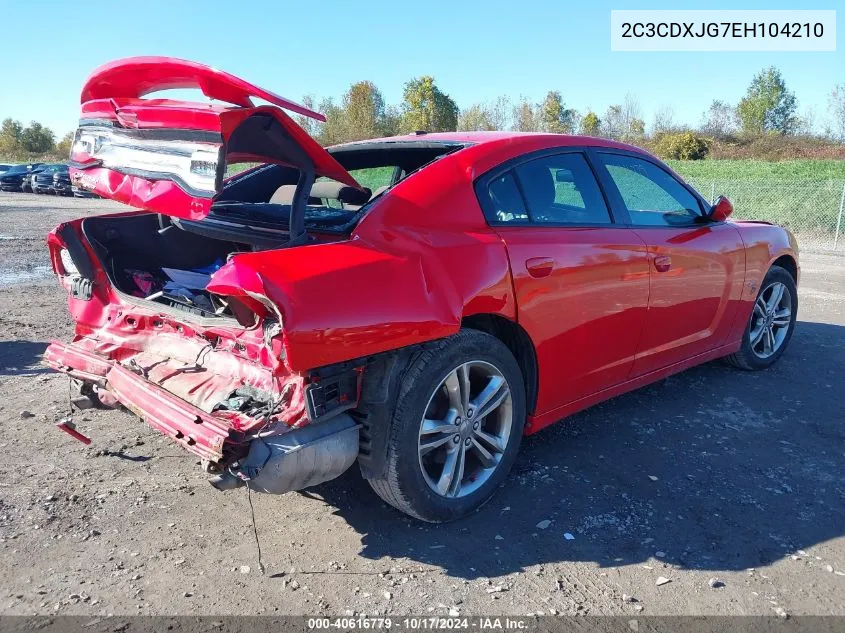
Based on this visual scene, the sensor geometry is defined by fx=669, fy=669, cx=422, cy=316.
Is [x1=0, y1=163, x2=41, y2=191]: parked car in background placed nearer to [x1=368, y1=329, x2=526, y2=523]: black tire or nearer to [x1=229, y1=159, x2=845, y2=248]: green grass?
[x1=229, y1=159, x2=845, y2=248]: green grass

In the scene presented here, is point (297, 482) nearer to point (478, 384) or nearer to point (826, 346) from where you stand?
point (478, 384)

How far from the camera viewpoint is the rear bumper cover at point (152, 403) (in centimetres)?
241

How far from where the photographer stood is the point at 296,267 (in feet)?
7.89

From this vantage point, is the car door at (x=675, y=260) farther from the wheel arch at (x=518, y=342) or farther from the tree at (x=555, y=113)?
the tree at (x=555, y=113)

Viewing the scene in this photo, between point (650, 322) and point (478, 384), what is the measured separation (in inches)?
49.3

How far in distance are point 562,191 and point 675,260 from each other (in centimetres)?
88

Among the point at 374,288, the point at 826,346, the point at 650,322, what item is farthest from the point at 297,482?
the point at 826,346

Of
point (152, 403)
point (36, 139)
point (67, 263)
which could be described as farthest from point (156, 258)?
point (36, 139)

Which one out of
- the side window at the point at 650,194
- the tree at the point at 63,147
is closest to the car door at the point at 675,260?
the side window at the point at 650,194

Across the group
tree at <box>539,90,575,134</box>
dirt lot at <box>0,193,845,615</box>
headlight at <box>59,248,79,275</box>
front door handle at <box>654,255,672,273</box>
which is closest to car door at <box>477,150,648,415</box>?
front door handle at <box>654,255,672,273</box>

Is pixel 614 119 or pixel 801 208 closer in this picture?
pixel 801 208

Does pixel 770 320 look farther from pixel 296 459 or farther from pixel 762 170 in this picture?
pixel 762 170

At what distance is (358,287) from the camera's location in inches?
97.8

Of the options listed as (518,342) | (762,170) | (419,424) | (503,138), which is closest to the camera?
(419,424)
